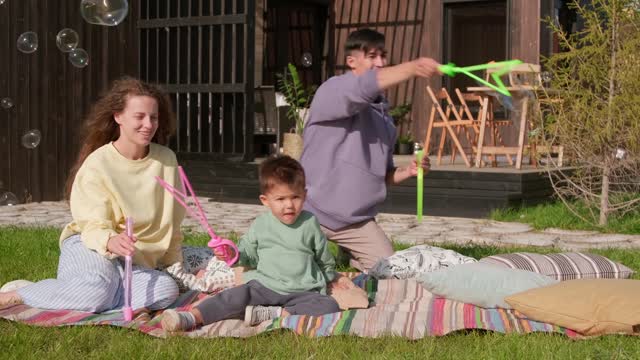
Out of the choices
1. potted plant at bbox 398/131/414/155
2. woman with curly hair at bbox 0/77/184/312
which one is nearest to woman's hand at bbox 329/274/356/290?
woman with curly hair at bbox 0/77/184/312

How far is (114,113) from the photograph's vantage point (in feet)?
15.2

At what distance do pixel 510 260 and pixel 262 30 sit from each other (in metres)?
9.64

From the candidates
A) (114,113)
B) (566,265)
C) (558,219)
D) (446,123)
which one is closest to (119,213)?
(114,113)

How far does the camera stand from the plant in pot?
10.6m

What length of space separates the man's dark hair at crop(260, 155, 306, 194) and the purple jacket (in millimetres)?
802

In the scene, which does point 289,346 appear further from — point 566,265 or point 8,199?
point 8,199

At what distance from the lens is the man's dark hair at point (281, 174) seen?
13.9 feet

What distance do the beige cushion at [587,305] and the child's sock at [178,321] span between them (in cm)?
143

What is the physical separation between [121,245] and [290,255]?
2.52ft

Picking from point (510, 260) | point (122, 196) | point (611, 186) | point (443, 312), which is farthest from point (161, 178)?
→ point (611, 186)

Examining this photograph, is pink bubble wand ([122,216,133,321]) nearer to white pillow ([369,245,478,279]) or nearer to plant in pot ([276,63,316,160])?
white pillow ([369,245,478,279])

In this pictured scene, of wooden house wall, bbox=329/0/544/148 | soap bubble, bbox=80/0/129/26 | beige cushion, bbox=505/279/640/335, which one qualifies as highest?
wooden house wall, bbox=329/0/544/148

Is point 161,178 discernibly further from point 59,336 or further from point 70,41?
point 70,41

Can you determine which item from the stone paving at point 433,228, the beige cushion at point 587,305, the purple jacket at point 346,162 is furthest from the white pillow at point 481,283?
the stone paving at point 433,228
